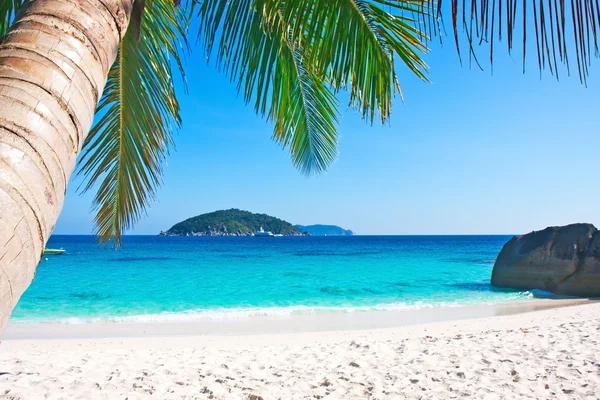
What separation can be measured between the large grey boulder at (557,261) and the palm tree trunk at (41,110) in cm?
1578

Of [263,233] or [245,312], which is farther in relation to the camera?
[263,233]

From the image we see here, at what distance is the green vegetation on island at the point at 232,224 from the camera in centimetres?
13550

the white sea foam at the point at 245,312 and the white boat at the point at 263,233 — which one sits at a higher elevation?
the white boat at the point at 263,233

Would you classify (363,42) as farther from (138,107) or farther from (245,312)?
(245,312)

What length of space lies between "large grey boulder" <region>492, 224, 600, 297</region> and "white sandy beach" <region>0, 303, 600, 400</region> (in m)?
7.86

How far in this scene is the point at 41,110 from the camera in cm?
136

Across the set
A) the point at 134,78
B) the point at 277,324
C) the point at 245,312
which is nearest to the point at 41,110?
the point at 134,78

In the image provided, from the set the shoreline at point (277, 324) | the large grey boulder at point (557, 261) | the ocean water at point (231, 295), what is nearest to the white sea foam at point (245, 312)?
the ocean water at point (231, 295)

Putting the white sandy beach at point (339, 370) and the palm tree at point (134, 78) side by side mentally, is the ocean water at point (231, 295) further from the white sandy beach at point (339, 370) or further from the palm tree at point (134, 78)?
the palm tree at point (134, 78)

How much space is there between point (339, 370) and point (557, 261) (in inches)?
496

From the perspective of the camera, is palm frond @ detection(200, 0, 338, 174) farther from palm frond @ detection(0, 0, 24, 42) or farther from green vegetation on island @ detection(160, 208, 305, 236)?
green vegetation on island @ detection(160, 208, 305, 236)

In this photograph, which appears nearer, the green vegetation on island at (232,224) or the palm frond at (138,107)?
the palm frond at (138,107)

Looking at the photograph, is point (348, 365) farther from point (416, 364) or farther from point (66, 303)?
point (66, 303)

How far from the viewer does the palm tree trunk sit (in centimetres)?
118
